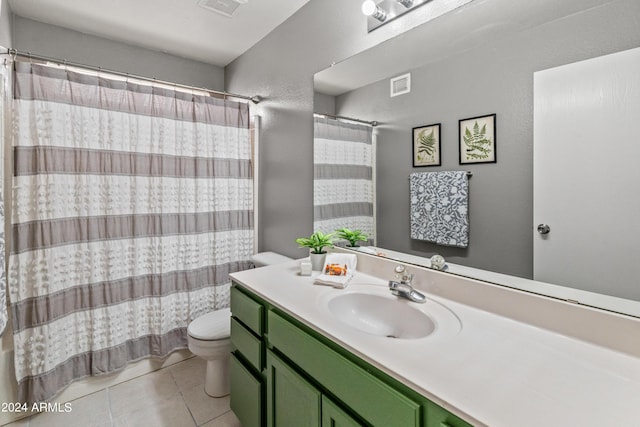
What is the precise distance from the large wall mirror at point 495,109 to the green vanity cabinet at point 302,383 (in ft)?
2.05

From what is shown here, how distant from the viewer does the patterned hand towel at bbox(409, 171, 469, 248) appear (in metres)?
1.21

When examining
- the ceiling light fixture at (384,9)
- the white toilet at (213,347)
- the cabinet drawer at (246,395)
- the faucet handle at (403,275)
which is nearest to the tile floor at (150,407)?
the white toilet at (213,347)

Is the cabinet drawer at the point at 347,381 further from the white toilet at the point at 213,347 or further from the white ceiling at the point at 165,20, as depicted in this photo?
the white ceiling at the point at 165,20

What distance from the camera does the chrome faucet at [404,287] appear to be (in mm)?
1198

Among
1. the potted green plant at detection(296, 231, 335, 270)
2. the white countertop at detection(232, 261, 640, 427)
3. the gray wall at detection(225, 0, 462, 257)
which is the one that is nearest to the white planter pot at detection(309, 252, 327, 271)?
the potted green plant at detection(296, 231, 335, 270)

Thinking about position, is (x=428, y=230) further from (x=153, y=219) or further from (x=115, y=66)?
(x=115, y=66)

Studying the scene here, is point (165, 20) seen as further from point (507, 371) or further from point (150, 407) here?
point (507, 371)

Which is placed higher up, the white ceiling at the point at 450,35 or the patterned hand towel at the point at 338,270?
the white ceiling at the point at 450,35

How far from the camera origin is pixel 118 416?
5.58ft

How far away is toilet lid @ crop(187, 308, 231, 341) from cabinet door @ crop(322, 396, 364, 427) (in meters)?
1.02

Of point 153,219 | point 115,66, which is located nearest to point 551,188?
point 153,219

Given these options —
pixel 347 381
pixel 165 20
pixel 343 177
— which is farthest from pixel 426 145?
pixel 165 20

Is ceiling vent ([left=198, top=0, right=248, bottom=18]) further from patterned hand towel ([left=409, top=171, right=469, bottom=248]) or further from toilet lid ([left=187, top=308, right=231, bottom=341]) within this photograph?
toilet lid ([left=187, top=308, right=231, bottom=341])

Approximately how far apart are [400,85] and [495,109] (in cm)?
47
